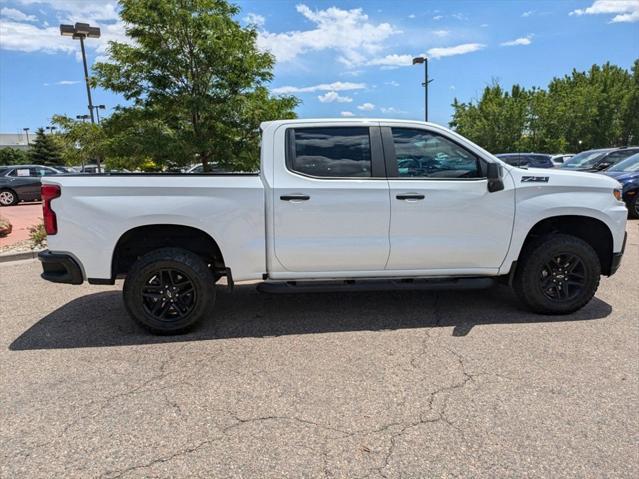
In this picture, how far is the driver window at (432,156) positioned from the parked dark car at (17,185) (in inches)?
703

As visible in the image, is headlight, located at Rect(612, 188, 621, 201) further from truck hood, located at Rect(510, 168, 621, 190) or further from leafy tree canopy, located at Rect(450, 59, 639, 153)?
leafy tree canopy, located at Rect(450, 59, 639, 153)

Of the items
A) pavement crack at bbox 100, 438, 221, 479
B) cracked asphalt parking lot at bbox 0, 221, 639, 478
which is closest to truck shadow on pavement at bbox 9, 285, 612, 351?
cracked asphalt parking lot at bbox 0, 221, 639, 478

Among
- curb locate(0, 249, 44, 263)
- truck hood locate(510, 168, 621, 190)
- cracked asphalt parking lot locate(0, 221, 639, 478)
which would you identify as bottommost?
cracked asphalt parking lot locate(0, 221, 639, 478)

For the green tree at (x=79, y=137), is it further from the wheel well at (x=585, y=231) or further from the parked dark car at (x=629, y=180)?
the parked dark car at (x=629, y=180)

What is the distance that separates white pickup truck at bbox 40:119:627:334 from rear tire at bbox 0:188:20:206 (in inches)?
650

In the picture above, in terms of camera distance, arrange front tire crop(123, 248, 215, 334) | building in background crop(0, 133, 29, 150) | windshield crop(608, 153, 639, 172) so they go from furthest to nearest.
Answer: building in background crop(0, 133, 29, 150) → windshield crop(608, 153, 639, 172) → front tire crop(123, 248, 215, 334)

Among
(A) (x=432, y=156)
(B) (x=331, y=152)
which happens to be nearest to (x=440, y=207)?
(A) (x=432, y=156)

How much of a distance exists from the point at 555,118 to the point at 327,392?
37.4m

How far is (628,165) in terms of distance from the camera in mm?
11688

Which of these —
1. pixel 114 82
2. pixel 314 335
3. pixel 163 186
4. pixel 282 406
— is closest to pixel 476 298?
pixel 314 335

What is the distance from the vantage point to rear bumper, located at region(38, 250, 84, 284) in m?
4.15

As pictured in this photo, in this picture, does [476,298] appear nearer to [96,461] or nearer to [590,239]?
[590,239]

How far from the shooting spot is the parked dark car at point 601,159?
42.6 ft

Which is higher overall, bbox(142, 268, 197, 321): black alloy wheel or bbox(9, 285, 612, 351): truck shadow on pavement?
bbox(142, 268, 197, 321): black alloy wheel
